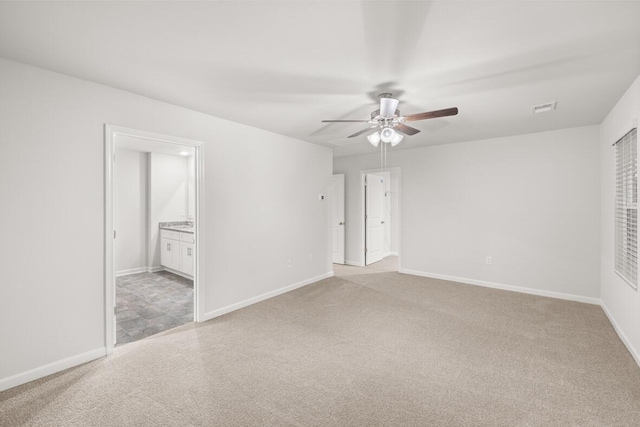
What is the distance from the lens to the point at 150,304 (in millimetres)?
4074

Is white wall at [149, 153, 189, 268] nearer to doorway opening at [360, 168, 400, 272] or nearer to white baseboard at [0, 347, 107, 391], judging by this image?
white baseboard at [0, 347, 107, 391]

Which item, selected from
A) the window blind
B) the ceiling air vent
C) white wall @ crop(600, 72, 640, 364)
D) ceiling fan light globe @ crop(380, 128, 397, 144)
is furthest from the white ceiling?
the window blind

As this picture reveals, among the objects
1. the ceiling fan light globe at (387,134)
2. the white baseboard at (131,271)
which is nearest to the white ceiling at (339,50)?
the ceiling fan light globe at (387,134)

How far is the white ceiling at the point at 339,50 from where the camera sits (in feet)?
5.54

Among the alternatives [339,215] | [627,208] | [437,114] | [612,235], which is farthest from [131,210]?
[612,235]

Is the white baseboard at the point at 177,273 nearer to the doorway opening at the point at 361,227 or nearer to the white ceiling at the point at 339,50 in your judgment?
the doorway opening at the point at 361,227

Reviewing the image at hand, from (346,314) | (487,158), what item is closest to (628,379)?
(346,314)

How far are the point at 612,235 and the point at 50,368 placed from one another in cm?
572

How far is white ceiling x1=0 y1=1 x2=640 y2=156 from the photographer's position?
1.69 metres

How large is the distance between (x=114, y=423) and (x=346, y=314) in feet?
8.00

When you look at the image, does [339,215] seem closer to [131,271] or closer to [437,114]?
[437,114]

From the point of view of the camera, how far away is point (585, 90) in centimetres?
283

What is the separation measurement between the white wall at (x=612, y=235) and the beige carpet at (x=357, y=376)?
19 cm

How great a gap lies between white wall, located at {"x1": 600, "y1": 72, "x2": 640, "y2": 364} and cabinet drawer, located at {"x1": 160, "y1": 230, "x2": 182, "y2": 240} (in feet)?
20.0
